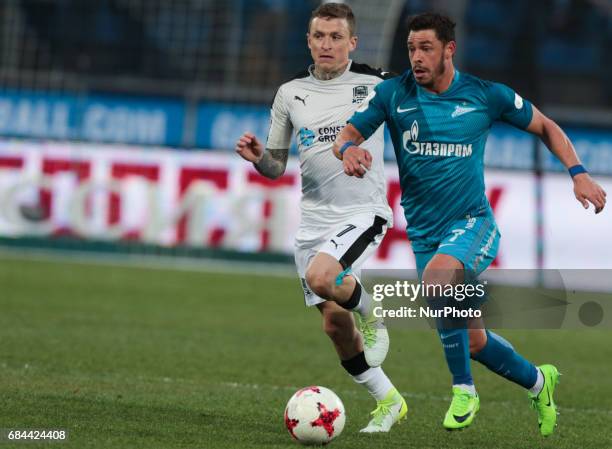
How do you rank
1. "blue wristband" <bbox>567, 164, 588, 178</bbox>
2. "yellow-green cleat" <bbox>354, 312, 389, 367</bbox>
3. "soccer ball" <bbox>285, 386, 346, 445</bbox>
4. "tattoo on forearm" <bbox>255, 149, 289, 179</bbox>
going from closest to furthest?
"soccer ball" <bbox>285, 386, 346, 445</bbox> → "blue wristband" <bbox>567, 164, 588, 178</bbox> → "yellow-green cleat" <bbox>354, 312, 389, 367</bbox> → "tattoo on forearm" <bbox>255, 149, 289, 179</bbox>

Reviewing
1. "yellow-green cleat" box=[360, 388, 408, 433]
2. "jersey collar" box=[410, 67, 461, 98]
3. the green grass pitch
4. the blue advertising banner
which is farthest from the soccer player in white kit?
the blue advertising banner

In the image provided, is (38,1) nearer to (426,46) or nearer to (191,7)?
(191,7)

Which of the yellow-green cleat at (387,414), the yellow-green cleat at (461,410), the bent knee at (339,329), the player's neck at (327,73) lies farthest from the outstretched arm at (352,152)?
the yellow-green cleat at (387,414)

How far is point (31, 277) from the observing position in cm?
1709

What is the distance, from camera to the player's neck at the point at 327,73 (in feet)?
27.5

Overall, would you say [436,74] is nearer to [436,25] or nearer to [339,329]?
[436,25]

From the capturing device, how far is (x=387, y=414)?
26.2 ft

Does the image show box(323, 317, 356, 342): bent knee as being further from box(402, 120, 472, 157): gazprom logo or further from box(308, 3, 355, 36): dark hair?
box(308, 3, 355, 36): dark hair

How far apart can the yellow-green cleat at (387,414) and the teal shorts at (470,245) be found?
2.87 feet

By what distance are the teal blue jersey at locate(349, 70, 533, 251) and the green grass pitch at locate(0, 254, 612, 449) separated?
4.34 feet

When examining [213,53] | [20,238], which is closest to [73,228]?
[20,238]

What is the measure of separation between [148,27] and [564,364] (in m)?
13.5

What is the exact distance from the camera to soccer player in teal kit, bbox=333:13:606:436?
24.1ft

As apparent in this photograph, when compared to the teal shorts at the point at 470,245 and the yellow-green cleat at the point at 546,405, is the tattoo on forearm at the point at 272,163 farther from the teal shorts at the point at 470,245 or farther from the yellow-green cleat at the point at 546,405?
the yellow-green cleat at the point at 546,405
